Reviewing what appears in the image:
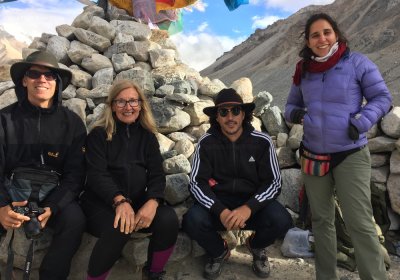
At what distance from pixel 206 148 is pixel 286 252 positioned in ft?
5.30

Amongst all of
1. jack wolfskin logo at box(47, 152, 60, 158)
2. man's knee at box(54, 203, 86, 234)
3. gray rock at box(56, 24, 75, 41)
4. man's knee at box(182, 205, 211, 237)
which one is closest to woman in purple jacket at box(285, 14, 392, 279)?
man's knee at box(182, 205, 211, 237)

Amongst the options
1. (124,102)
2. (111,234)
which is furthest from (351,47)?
(111,234)

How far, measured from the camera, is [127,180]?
3564 millimetres

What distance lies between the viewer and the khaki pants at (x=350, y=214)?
3.01m

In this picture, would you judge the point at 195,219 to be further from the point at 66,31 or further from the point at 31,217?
the point at 66,31

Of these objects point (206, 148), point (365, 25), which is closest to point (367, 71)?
point (206, 148)

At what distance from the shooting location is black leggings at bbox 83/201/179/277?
3.12 meters

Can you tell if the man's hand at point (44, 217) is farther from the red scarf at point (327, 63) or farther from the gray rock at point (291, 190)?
the gray rock at point (291, 190)

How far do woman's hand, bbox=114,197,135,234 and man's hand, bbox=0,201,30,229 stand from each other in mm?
729

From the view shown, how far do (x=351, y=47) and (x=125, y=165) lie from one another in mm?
30020

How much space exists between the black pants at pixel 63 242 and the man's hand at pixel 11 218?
11.1 inches

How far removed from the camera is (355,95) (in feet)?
10.2

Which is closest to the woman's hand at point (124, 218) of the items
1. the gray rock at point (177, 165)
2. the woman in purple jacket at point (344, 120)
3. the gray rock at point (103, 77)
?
the gray rock at point (177, 165)

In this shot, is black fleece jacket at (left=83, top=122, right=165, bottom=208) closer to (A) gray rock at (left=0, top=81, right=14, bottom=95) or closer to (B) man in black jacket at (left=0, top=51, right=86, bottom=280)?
(B) man in black jacket at (left=0, top=51, right=86, bottom=280)
